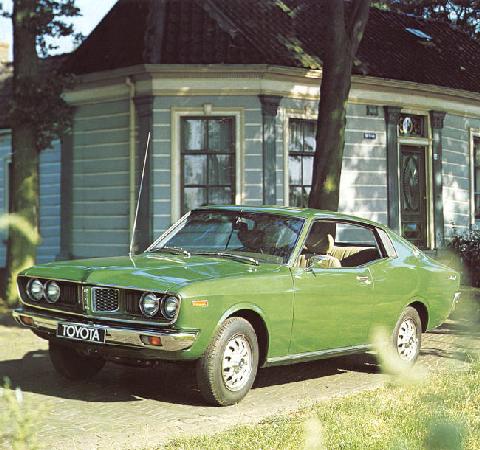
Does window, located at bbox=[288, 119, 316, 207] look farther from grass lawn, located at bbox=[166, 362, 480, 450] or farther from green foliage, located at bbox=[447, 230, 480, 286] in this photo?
grass lawn, located at bbox=[166, 362, 480, 450]

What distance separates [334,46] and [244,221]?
5579mm

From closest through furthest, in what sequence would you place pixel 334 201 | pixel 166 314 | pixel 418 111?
1. pixel 166 314
2. pixel 334 201
3. pixel 418 111

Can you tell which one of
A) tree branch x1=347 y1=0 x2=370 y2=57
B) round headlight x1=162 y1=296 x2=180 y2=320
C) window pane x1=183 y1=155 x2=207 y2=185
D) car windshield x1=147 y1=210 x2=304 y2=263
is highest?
tree branch x1=347 y1=0 x2=370 y2=57

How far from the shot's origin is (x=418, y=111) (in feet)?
59.8

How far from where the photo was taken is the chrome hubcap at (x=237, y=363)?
18.8ft

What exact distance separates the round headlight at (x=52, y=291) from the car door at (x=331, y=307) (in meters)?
1.96

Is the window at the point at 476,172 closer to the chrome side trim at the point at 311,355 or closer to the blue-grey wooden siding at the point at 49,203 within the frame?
the blue-grey wooden siding at the point at 49,203

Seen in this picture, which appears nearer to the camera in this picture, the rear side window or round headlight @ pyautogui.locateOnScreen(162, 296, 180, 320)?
round headlight @ pyautogui.locateOnScreen(162, 296, 180, 320)

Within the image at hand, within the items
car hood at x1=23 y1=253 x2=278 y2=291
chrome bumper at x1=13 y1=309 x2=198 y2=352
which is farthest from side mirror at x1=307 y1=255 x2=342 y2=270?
chrome bumper at x1=13 y1=309 x2=198 y2=352

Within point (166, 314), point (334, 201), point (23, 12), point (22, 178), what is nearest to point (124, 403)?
point (166, 314)

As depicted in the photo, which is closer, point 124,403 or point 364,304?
point 124,403

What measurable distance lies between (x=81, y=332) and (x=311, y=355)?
6.58ft

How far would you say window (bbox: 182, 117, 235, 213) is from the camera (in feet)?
50.7

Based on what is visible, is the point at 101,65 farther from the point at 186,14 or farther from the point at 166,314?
the point at 166,314
